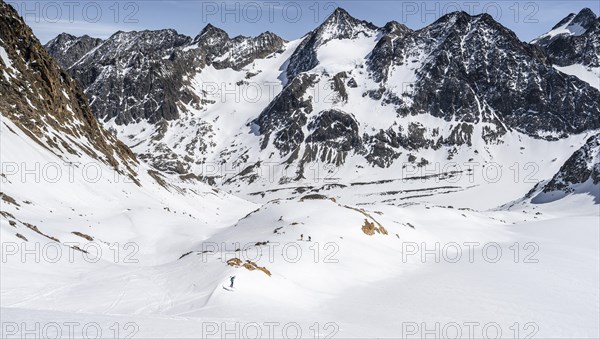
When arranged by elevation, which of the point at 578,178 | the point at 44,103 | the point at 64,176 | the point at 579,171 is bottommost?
the point at 64,176

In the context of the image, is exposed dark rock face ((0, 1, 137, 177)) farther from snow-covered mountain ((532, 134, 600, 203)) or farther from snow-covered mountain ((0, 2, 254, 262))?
snow-covered mountain ((532, 134, 600, 203))

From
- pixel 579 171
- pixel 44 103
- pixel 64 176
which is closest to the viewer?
pixel 64 176

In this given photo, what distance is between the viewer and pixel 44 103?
261ft

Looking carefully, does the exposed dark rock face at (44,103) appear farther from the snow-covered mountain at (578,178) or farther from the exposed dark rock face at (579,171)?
the exposed dark rock face at (579,171)

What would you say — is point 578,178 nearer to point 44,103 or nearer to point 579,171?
point 579,171

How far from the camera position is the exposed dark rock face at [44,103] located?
67312 millimetres

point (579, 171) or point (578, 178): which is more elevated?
point (579, 171)

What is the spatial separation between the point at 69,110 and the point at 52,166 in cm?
3654

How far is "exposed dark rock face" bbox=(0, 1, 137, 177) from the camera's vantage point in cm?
6731

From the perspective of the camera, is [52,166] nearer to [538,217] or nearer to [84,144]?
[84,144]

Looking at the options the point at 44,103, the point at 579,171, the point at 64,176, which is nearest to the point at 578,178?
the point at 579,171

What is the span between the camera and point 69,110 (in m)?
89.2

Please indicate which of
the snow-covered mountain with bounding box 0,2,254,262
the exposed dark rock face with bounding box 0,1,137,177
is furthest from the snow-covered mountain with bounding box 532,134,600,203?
the exposed dark rock face with bounding box 0,1,137,177

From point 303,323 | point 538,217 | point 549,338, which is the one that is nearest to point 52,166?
point 303,323
